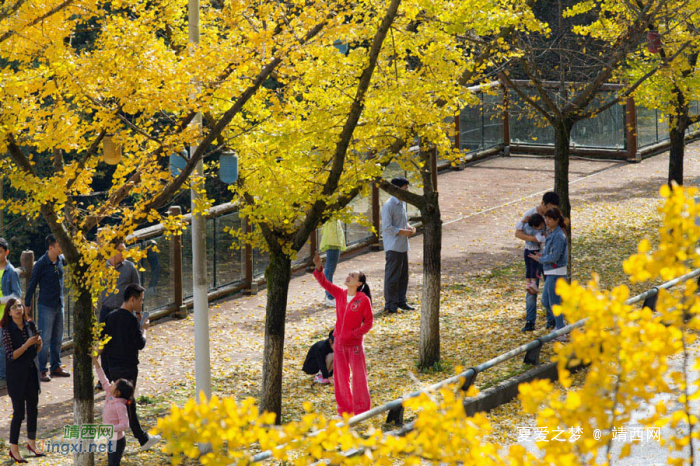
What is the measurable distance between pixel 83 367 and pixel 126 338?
2.71 feet

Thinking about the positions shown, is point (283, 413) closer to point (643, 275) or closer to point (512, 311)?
point (512, 311)

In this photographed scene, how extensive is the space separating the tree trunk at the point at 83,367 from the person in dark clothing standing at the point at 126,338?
2.36ft

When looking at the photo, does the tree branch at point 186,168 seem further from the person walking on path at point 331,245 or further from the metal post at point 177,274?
the person walking on path at point 331,245

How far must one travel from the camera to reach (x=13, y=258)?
2809 centimetres

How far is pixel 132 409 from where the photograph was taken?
29.0ft

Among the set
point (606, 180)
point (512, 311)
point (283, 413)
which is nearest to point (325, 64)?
point (283, 413)

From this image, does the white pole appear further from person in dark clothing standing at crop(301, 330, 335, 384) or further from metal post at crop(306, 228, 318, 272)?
metal post at crop(306, 228, 318, 272)

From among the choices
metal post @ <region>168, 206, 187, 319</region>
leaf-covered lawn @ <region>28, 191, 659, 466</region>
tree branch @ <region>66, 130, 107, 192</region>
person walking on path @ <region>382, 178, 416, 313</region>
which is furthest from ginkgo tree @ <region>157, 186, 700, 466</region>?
metal post @ <region>168, 206, 187, 319</region>

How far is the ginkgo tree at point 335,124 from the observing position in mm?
9000

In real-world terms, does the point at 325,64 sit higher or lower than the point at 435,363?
higher

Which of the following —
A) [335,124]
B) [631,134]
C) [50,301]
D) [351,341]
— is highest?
[335,124]

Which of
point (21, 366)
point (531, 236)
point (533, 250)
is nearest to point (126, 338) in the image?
point (21, 366)

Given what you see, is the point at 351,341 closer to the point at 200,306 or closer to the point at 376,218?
the point at 200,306

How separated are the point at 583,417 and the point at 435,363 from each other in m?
7.52
